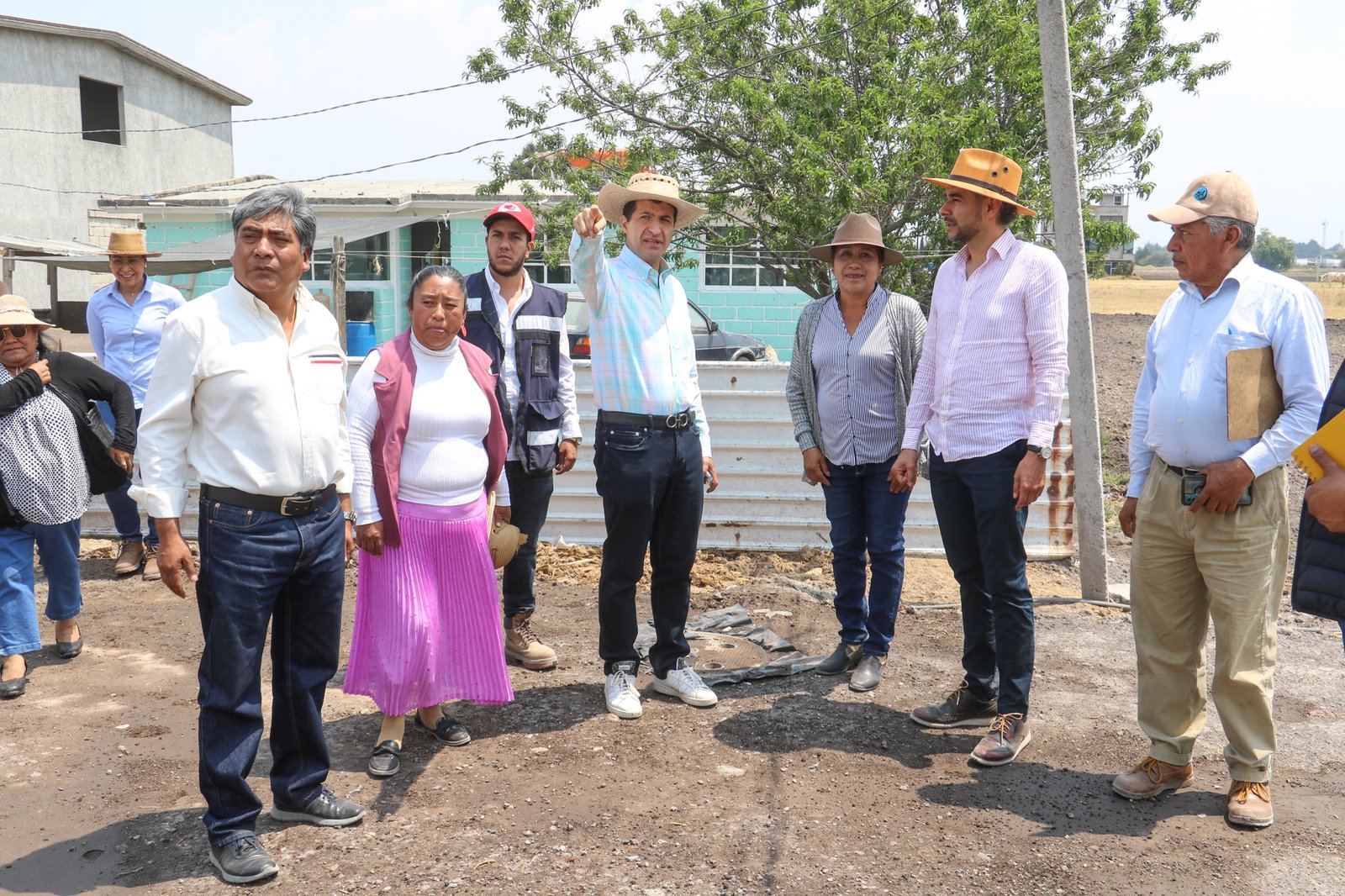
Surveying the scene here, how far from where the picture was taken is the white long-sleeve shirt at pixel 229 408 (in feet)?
10.6

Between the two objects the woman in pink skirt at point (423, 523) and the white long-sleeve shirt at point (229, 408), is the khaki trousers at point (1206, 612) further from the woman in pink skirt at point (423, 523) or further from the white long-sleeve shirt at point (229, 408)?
the white long-sleeve shirt at point (229, 408)

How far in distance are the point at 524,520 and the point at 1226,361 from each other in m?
3.14

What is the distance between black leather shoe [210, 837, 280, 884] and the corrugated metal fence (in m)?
4.60

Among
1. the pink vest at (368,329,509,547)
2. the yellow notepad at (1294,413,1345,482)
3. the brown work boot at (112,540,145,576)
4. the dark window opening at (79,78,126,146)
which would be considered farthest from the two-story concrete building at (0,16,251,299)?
the yellow notepad at (1294,413,1345,482)

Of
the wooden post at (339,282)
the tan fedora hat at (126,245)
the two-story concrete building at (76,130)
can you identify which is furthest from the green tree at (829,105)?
the two-story concrete building at (76,130)

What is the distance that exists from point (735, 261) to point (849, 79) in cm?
697

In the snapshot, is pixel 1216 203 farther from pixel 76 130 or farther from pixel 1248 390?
pixel 76 130

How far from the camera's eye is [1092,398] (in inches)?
252

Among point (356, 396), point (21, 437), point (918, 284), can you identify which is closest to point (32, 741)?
point (21, 437)

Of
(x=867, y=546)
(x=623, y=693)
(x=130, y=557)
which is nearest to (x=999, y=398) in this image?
(x=867, y=546)

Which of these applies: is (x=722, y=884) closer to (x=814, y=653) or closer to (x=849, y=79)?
(x=814, y=653)

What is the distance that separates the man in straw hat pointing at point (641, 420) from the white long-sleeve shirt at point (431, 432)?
62 cm

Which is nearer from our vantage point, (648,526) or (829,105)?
(648,526)

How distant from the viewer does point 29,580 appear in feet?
17.2
